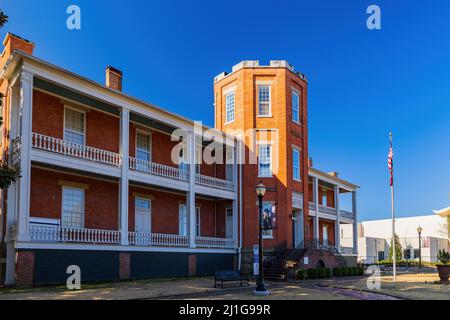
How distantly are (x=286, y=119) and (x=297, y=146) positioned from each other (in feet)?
7.40

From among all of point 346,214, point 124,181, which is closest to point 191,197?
point 124,181

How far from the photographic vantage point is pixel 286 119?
28.4 metres

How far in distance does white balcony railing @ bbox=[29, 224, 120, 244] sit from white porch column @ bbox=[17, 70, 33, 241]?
0.74 m

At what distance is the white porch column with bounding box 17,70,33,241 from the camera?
54.6 ft

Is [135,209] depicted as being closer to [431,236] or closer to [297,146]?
[297,146]

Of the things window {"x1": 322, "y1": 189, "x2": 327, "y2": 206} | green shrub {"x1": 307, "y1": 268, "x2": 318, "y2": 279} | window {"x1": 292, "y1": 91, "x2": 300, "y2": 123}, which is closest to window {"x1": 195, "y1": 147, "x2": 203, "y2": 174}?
window {"x1": 292, "y1": 91, "x2": 300, "y2": 123}

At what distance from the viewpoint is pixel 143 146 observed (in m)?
24.8

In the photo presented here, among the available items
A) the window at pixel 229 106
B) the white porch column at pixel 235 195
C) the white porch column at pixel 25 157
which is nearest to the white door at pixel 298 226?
the white porch column at pixel 235 195

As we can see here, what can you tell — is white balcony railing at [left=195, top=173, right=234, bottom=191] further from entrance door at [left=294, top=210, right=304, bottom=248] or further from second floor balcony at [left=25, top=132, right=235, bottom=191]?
entrance door at [left=294, top=210, right=304, bottom=248]

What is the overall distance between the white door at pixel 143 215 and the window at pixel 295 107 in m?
11.2

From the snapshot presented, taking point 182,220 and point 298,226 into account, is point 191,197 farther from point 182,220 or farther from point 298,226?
point 298,226

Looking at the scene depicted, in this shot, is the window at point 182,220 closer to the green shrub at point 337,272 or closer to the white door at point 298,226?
the white door at point 298,226

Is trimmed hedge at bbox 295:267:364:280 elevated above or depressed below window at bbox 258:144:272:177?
below
